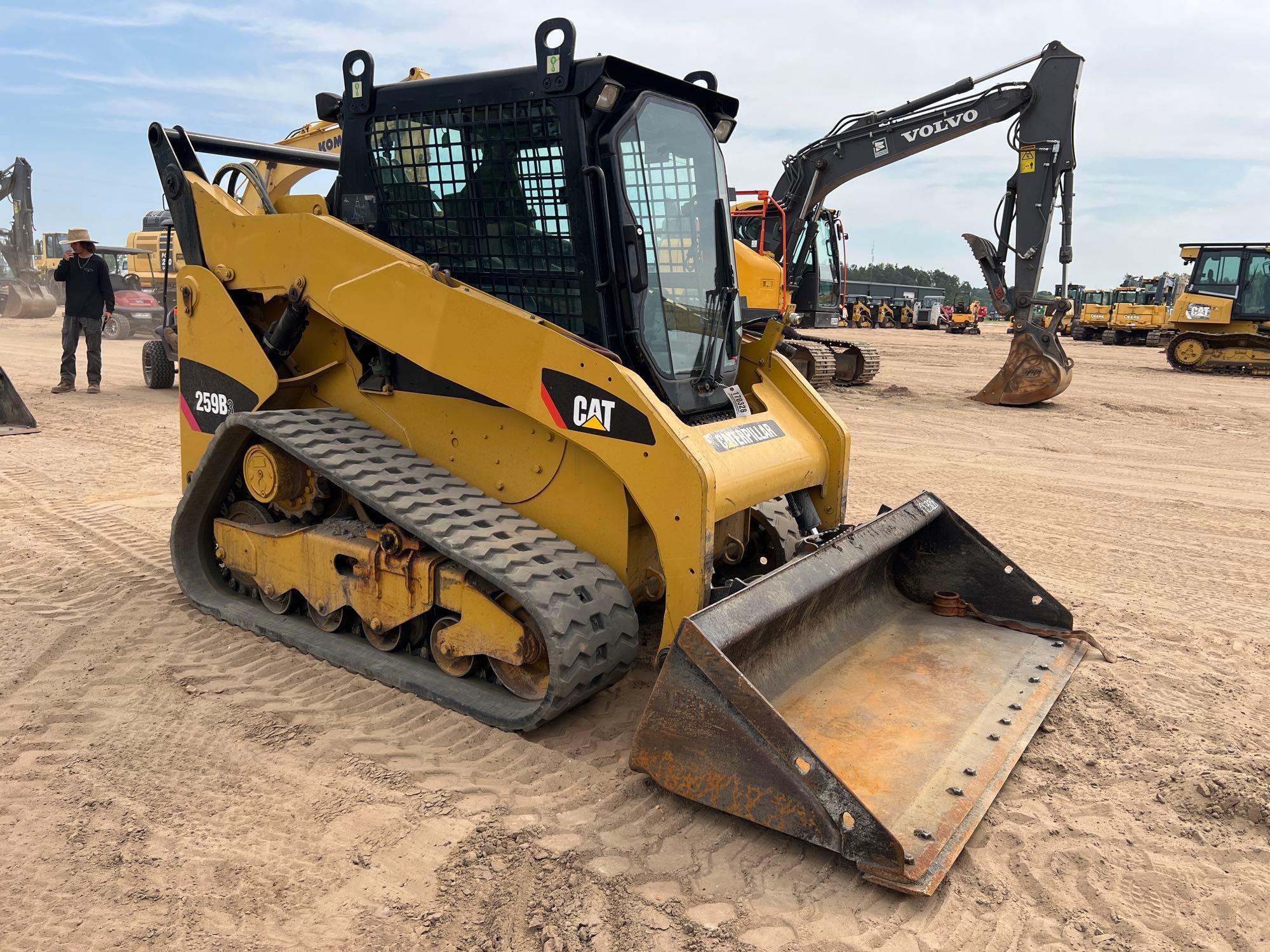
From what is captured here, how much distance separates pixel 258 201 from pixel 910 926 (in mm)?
5213

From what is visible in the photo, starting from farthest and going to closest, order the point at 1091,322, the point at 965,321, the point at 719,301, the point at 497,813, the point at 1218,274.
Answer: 1. the point at 965,321
2. the point at 1091,322
3. the point at 1218,274
4. the point at 719,301
5. the point at 497,813

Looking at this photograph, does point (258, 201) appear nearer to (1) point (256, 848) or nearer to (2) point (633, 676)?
(2) point (633, 676)

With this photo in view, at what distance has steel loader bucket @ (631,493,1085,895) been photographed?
2727 mm

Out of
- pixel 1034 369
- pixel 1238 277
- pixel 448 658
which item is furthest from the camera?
pixel 1238 277

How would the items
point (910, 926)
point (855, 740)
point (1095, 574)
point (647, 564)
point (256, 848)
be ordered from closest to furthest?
point (910, 926) → point (256, 848) → point (855, 740) → point (647, 564) → point (1095, 574)

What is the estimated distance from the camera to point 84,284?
11945 mm

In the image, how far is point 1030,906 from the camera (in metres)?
2.63

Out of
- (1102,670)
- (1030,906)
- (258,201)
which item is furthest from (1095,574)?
(258,201)

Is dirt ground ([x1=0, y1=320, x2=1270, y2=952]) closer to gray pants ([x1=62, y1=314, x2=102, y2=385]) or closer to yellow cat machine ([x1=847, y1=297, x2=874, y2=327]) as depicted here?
gray pants ([x1=62, y1=314, x2=102, y2=385])

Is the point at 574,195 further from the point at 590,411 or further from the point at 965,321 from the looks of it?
the point at 965,321

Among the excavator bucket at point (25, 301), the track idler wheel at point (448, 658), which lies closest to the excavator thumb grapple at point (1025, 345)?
the track idler wheel at point (448, 658)

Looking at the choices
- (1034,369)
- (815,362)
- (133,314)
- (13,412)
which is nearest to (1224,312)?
(1034,369)

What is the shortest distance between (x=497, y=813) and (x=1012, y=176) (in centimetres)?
1227

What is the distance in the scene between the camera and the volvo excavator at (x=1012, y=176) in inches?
Answer: 486
